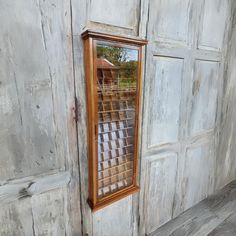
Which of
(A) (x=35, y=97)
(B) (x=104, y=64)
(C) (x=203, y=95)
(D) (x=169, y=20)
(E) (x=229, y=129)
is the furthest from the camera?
(E) (x=229, y=129)

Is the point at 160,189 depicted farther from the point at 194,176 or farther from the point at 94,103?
the point at 94,103

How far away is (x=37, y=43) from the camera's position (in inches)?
34.5

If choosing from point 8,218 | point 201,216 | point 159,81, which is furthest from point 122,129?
point 201,216

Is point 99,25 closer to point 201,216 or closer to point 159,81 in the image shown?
point 159,81

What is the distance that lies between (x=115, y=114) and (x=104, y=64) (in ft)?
1.08

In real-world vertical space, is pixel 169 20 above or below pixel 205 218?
above

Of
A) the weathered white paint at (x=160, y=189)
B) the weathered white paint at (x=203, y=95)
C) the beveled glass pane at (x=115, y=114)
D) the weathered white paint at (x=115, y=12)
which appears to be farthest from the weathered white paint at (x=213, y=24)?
the weathered white paint at (x=160, y=189)

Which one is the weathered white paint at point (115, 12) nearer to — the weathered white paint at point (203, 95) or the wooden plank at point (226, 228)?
the weathered white paint at point (203, 95)

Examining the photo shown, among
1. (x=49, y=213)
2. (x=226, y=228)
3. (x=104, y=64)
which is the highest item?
(x=104, y=64)

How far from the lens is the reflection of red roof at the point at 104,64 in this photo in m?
0.99

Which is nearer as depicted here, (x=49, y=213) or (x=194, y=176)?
(x=49, y=213)

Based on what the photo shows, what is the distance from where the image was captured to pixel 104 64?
3.34 feet

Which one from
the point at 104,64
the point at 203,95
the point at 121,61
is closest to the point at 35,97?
the point at 104,64

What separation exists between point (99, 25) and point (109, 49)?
0.54 ft
